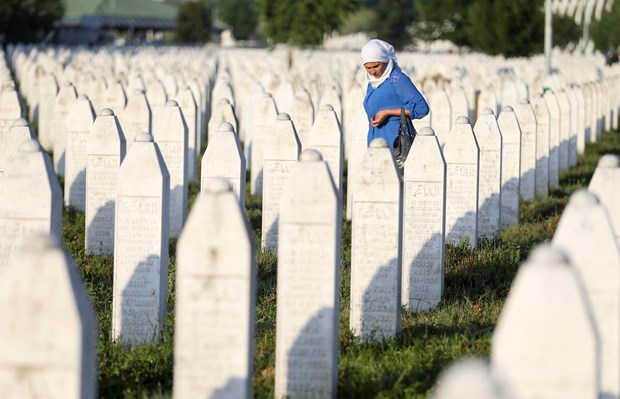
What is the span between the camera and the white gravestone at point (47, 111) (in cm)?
1858

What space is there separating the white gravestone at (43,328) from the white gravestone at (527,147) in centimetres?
989

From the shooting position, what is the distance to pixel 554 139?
55.1ft

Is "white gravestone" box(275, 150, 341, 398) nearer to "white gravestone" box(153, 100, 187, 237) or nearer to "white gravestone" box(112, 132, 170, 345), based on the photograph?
"white gravestone" box(112, 132, 170, 345)

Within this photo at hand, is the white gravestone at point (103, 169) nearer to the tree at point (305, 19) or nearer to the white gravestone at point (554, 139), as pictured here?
the white gravestone at point (554, 139)

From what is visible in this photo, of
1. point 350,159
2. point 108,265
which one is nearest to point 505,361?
point 108,265

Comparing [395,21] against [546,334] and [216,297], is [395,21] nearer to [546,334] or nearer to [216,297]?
[216,297]

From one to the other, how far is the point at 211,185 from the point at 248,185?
10.5m

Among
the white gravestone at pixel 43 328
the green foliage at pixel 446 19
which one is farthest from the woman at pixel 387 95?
the green foliage at pixel 446 19

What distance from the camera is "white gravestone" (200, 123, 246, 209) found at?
10555 mm

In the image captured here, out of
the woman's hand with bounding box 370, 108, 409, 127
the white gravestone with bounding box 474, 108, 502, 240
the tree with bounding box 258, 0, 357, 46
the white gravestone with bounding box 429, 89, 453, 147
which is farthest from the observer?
the tree with bounding box 258, 0, 357, 46

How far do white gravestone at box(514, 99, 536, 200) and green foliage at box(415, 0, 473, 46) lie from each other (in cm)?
4801

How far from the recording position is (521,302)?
15.7 feet

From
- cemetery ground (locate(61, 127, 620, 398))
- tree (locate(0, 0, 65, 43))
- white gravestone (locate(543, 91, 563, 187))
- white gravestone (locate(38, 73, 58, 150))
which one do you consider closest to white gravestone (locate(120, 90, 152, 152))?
cemetery ground (locate(61, 127, 620, 398))

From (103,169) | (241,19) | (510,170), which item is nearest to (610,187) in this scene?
(103,169)
